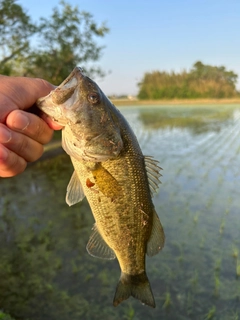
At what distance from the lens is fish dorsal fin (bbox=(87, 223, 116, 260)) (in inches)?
85.4

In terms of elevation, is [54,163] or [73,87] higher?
[73,87]

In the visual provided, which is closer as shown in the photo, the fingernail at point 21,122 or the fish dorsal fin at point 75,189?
the fingernail at point 21,122

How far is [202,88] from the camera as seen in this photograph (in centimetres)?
5616

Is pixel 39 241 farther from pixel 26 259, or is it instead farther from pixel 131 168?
pixel 131 168

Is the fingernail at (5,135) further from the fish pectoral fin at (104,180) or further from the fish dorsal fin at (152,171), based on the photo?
the fish dorsal fin at (152,171)

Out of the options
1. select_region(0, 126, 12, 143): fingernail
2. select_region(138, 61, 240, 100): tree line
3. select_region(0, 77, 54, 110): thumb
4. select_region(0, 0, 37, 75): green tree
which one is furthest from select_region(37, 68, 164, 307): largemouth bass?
select_region(138, 61, 240, 100): tree line

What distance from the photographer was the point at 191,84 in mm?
56156

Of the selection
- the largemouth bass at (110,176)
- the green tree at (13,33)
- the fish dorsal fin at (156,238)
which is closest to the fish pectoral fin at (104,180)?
the largemouth bass at (110,176)

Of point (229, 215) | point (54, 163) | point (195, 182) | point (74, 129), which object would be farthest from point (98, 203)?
point (54, 163)

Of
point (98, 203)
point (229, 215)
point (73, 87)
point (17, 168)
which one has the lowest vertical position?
point (229, 215)

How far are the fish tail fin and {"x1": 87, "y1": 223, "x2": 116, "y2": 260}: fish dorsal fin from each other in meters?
0.17

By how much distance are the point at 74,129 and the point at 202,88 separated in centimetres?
5772

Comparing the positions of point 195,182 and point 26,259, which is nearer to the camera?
point 26,259

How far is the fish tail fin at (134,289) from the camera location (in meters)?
2.13
